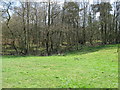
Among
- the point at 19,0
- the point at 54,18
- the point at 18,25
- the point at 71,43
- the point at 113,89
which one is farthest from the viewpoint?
the point at 71,43

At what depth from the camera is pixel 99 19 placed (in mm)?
27922

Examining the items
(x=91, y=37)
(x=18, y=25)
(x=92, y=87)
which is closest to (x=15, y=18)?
(x=18, y=25)

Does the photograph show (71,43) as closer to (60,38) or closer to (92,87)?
(60,38)

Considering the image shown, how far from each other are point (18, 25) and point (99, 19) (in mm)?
15670

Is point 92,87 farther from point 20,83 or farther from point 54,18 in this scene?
point 54,18

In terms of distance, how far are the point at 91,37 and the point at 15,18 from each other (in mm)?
14575

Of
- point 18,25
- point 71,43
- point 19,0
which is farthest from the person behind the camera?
point 71,43

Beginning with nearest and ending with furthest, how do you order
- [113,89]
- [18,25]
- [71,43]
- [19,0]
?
[113,89] → [19,0] → [18,25] → [71,43]

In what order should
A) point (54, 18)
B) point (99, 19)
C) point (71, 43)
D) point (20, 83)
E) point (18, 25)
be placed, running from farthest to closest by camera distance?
point (99, 19)
point (71, 43)
point (54, 18)
point (18, 25)
point (20, 83)

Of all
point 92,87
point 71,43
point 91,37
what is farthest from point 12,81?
point 91,37

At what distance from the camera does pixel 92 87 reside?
190 inches

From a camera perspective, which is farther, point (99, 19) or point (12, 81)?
point (99, 19)

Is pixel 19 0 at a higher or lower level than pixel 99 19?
higher

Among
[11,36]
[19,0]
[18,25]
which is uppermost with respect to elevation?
[19,0]
